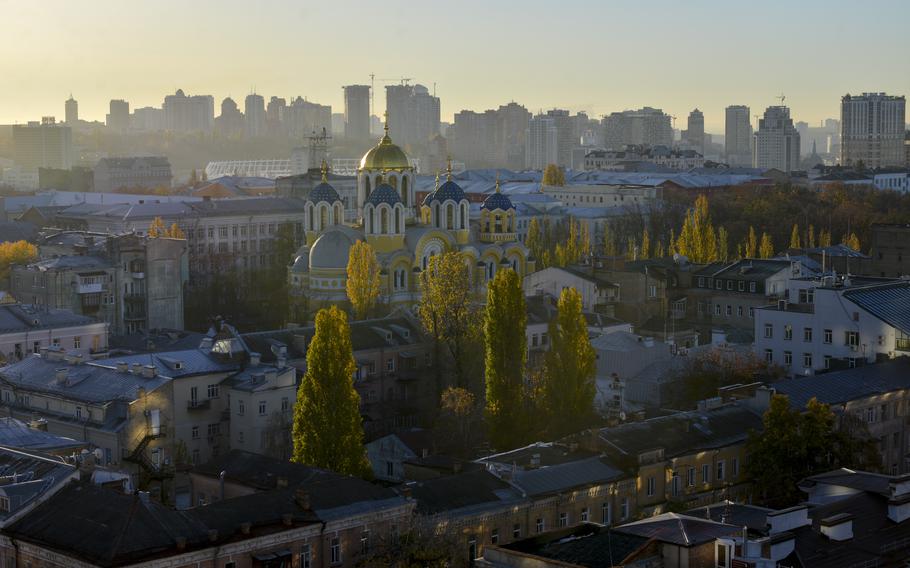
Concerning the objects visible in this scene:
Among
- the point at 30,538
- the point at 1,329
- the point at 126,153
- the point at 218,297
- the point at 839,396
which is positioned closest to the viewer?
the point at 30,538

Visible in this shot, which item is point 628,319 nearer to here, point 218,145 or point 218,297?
point 218,297

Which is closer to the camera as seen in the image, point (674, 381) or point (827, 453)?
point (827, 453)

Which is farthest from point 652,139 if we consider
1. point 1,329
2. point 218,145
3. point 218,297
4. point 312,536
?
point 312,536

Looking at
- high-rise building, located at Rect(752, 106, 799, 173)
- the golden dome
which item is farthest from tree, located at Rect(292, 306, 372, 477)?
high-rise building, located at Rect(752, 106, 799, 173)

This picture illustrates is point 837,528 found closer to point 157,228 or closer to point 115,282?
point 115,282

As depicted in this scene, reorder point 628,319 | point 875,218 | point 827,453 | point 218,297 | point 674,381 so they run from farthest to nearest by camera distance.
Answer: point 875,218, point 218,297, point 628,319, point 674,381, point 827,453

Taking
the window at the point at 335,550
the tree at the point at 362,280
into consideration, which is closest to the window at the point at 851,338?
the tree at the point at 362,280

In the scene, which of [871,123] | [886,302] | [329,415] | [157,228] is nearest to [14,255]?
[157,228]
